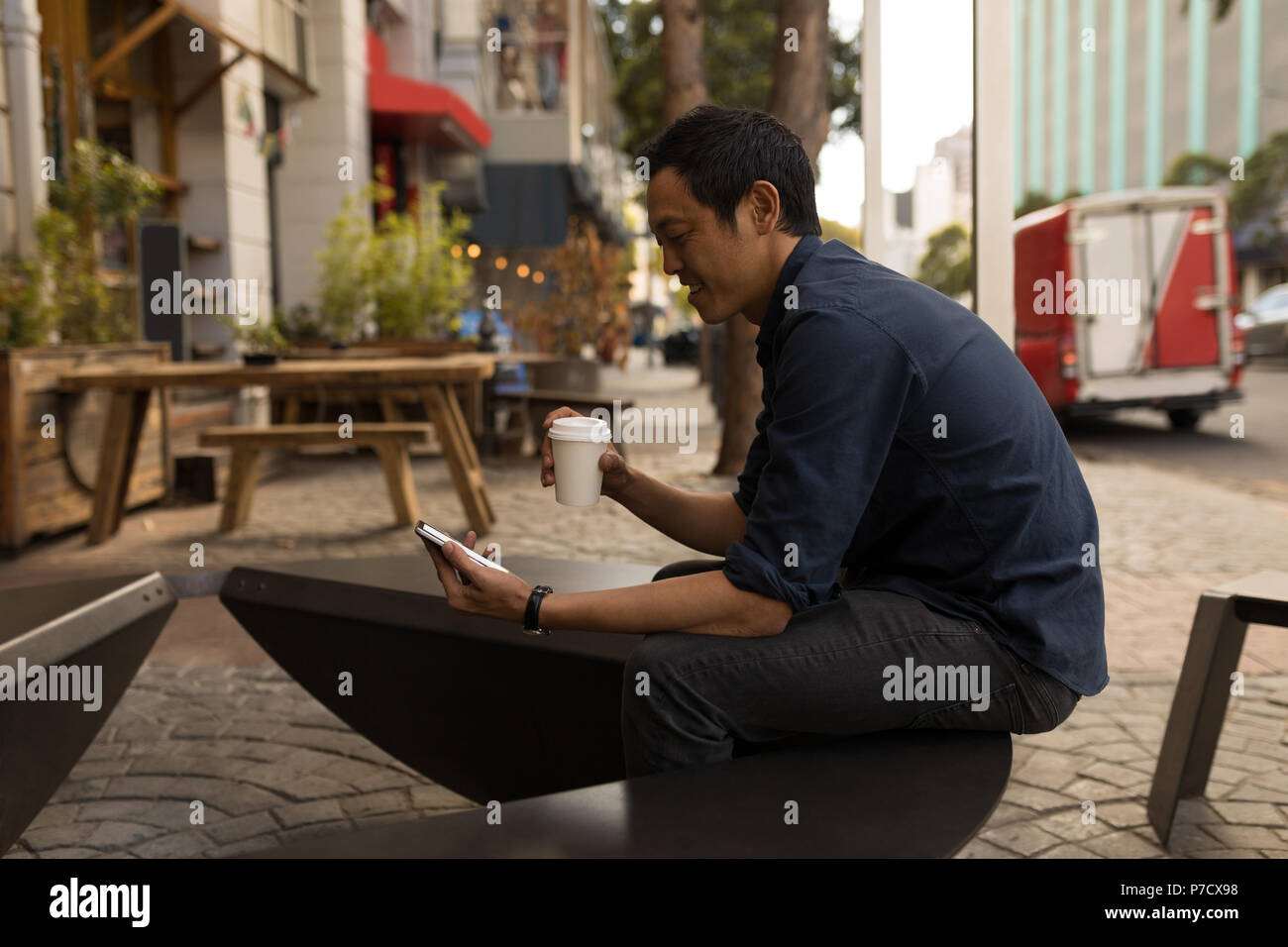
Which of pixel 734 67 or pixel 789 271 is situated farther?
pixel 734 67

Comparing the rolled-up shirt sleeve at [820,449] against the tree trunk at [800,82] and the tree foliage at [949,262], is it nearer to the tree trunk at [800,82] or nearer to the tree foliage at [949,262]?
the tree foliage at [949,262]

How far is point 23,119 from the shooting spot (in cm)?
737

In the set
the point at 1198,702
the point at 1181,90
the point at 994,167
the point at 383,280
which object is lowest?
the point at 1198,702

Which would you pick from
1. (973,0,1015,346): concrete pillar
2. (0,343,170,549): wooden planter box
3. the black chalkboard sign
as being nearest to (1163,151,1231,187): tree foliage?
the black chalkboard sign

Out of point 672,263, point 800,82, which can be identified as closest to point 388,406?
point 800,82

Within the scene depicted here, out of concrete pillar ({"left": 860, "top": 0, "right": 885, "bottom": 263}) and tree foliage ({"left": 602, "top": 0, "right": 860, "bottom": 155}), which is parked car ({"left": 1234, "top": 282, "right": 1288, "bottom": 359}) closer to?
→ tree foliage ({"left": 602, "top": 0, "right": 860, "bottom": 155})

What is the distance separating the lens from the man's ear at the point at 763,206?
1.95 m

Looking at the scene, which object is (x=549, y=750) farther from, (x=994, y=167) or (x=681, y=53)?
(x=681, y=53)

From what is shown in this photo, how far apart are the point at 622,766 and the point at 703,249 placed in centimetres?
117

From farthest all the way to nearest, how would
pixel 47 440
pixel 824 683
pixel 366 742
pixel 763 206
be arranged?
pixel 47 440 → pixel 366 742 → pixel 763 206 → pixel 824 683

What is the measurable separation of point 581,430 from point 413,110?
14.5 m

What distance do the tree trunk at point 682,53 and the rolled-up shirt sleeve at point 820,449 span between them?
7702 mm

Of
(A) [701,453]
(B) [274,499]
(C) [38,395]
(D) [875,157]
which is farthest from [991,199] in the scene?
(A) [701,453]

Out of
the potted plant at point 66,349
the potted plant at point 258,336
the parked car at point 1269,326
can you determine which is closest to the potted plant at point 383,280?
the potted plant at point 258,336
